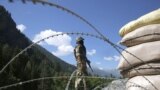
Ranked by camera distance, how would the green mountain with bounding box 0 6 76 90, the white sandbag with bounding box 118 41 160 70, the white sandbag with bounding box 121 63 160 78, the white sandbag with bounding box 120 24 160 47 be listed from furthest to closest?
the green mountain with bounding box 0 6 76 90 < the white sandbag with bounding box 120 24 160 47 < the white sandbag with bounding box 118 41 160 70 < the white sandbag with bounding box 121 63 160 78

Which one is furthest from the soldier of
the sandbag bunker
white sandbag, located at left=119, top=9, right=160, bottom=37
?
white sandbag, located at left=119, top=9, right=160, bottom=37

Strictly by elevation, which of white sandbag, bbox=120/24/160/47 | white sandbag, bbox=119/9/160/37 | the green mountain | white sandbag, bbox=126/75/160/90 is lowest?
white sandbag, bbox=126/75/160/90

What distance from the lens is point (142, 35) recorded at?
6574 mm

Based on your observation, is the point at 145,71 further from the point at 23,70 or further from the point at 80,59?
the point at 23,70

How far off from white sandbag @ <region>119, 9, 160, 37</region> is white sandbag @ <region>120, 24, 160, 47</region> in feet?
0.17

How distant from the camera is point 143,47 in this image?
6.47 m

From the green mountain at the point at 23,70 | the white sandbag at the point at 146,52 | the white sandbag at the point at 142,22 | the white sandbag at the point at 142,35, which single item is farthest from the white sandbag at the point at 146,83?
the green mountain at the point at 23,70

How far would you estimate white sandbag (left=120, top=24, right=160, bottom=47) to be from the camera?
640cm

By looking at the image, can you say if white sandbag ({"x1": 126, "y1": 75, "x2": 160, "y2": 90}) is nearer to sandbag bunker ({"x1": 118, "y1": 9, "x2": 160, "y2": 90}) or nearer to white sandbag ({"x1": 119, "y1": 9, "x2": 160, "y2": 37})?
sandbag bunker ({"x1": 118, "y1": 9, "x2": 160, "y2": 90})

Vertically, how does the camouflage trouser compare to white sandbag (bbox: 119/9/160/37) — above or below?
below

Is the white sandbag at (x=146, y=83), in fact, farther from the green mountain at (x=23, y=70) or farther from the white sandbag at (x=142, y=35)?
the green mountain at (x=23, y=70)

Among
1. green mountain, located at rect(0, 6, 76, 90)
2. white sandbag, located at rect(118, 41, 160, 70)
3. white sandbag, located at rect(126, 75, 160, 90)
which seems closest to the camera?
white sandbag, located at rect(126, 75, 160, 90)

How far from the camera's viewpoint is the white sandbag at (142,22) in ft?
20.4

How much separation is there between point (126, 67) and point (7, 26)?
378ft
